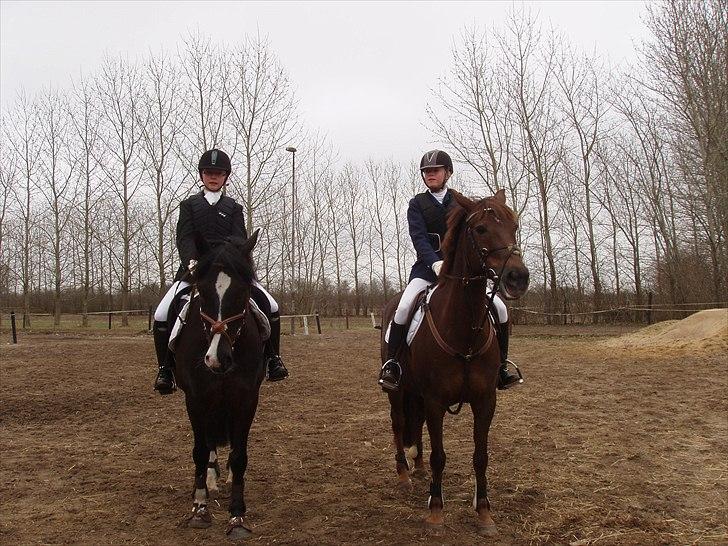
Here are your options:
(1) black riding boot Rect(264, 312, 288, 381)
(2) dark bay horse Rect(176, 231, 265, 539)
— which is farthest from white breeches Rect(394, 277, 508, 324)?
(2) dark bay horse Rect(176, 231, 265, 539)

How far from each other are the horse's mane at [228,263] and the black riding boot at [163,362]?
3.38ft

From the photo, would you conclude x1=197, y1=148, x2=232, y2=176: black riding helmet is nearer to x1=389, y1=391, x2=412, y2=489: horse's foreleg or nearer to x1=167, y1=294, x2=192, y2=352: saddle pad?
x1=167, y1=294, x2=192, y2=352: saddle pad

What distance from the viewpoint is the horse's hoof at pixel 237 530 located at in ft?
12.4

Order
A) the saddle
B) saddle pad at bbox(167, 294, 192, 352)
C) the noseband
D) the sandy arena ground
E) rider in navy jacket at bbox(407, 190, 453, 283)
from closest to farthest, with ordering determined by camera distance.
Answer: the noseband < the sandy arena ground < saddle pad at bbox(167, 294, 192, 352) < the saddle < rider in navy jacket at bbox(407, 190, 453, 283)

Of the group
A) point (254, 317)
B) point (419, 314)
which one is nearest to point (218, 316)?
point (254, 317)

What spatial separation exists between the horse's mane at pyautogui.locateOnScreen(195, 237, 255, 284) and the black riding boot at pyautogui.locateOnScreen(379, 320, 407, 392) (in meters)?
1.49

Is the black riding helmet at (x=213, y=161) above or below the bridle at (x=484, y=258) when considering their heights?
above

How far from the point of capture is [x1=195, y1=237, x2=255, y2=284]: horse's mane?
3.82 metres

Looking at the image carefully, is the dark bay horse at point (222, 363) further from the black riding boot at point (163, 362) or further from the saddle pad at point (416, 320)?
the saddle pad at point (416, 320)

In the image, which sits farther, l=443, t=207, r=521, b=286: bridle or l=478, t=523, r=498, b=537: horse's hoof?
l=478, t=523, r=498, b=537: horse's hoof

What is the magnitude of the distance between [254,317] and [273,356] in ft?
1.98

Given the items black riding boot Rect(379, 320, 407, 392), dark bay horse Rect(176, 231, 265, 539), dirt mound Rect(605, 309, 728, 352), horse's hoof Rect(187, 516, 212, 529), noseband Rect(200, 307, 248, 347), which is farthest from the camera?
dirt mound Rect(605, 309, 728, 352)

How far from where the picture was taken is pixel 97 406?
8484 mm

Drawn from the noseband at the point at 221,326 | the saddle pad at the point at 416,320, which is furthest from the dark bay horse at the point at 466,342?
the noseband at the point at 221,326
